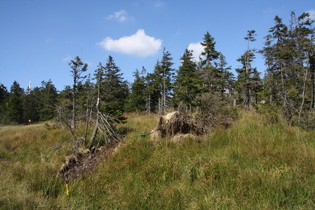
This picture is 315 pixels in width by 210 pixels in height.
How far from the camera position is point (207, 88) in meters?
22.3

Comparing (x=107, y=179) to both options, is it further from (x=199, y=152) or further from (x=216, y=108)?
(x=216, y=108)

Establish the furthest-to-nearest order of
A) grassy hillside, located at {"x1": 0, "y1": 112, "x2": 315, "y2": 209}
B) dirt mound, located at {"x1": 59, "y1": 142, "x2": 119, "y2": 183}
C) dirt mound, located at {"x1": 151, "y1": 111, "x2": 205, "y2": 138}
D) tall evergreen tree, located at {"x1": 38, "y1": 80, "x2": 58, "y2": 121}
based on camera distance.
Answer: tall evergreen tree, located at {"x1": 38, "y1": 80, "x2": 58, "y2": 121} < dirt mound, located at {"x1": 151, "y1": 111, "x2": 205, "y2": 138} < dirt mound, located at {"x1": 59, "y1": 142, "x2": 119, "y2": 183} < grassy hillside, located at {"x1": 0, "y1": 112, "x2": 315, "y2": 209}

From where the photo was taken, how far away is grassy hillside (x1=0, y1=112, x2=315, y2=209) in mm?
2881

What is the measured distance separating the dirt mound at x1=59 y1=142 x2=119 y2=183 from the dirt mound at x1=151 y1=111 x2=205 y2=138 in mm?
1611

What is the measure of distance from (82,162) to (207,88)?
744 inches

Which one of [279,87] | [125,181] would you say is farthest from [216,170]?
[279,87]

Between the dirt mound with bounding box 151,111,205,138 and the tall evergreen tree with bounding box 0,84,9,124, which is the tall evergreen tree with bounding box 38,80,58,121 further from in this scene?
the dirt mound with bounding box 151,111,205,138

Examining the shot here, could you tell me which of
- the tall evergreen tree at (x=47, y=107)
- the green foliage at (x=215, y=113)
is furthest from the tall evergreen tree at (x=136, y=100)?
the green foliage at (x=215, y=113)

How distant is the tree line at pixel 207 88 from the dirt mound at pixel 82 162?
237cm

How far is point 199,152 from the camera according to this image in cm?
481

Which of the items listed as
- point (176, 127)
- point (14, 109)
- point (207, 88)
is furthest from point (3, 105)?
point (176, 127)

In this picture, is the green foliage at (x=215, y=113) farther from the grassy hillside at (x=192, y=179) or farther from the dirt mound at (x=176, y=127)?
the grassy hillside at (x=192, y=179)

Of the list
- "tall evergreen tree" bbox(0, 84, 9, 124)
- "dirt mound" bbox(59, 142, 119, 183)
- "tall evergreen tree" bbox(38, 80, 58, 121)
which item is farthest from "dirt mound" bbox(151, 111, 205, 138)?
"tall evergreen tree" bbox(0, 84, 9, 124)

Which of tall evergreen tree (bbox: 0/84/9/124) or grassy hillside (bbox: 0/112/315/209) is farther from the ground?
tall evergreen tree (bbox: 0/84/9/124)
